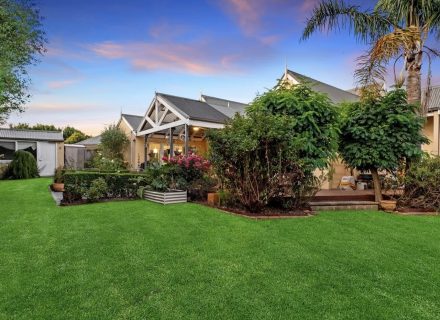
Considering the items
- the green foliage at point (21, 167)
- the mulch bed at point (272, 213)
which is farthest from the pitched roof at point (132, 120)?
the mulch bed at point (272, 213)

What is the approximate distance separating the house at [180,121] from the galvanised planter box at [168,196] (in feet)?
5.52

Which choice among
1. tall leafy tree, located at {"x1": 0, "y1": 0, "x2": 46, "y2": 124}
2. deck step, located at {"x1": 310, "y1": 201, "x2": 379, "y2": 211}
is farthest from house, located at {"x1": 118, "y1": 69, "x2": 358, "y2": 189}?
tall leafy tree, located at {"x1": 0, "y1": 0, "x2": 46, "y2": 124}

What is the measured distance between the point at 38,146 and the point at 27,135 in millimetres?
1032

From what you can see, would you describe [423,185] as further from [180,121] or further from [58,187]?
[58,187]

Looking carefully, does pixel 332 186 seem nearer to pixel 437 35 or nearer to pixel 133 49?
pixel 437 35

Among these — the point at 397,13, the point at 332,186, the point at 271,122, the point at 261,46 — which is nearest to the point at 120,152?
the point at 261,46

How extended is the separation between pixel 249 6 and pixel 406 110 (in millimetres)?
7269

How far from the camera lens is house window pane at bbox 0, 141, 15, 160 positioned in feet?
62.7

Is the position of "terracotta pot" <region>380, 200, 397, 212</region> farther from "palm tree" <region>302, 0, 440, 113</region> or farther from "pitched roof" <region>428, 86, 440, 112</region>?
"pitched roof" <region>428, 86, 440, 112</region>

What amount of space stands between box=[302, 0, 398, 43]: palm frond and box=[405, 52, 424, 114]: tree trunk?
4.80 feet

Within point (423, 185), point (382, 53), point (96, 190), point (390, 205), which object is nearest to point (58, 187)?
point (96, 190)

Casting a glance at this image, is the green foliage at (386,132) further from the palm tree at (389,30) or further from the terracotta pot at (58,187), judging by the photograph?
the terracotta pot at (58,187)

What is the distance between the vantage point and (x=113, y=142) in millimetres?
23438

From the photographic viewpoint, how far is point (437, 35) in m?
9.57
